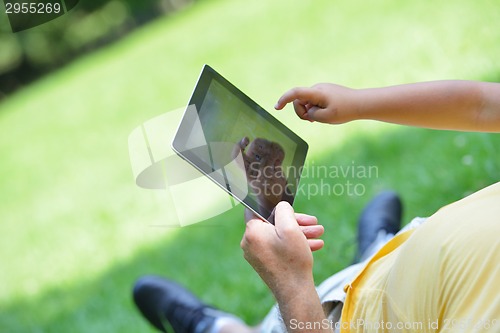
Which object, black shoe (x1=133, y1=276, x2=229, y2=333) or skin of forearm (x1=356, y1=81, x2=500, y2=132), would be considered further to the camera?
black shoe (x1=133, y1=276, x2=229, y2=333)

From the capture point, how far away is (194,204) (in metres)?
2.46

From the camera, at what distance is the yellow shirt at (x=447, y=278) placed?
0.75 metres

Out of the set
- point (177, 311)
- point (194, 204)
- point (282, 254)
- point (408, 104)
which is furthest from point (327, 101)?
point (194, 204)

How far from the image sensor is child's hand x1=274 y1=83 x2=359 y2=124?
1.06 metres

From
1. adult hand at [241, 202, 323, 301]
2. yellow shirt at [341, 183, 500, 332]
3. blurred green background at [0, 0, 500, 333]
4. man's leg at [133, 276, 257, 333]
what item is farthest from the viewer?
blurred green background at [0, 0, 500, 333]

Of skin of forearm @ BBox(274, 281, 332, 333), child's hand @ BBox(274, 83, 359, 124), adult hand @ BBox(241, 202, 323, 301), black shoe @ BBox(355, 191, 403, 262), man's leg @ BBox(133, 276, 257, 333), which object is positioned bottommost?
man's leg @ BBox(133, 276, 257, 333)

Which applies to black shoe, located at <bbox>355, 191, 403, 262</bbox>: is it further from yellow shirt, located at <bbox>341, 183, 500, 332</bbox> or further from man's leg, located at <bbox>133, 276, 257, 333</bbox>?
yellow shirt, located at <bbox>341, 183, 500, 332</bbox>

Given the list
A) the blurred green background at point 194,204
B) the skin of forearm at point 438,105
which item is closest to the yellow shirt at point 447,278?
the skin of forearm at point 438,105

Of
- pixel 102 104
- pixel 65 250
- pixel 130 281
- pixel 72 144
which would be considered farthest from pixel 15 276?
pixel 102 104

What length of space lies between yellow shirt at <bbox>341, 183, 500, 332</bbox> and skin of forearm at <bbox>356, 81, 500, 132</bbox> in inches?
8.1

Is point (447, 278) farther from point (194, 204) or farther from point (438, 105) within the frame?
point (194, 204)

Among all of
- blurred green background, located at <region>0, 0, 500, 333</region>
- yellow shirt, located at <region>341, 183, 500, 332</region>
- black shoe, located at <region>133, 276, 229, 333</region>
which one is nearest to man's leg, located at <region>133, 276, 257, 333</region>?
black shoe, located at <region>133, 276, 229, 333</region>

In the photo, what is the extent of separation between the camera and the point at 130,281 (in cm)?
229

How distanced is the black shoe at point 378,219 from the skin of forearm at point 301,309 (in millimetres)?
790
